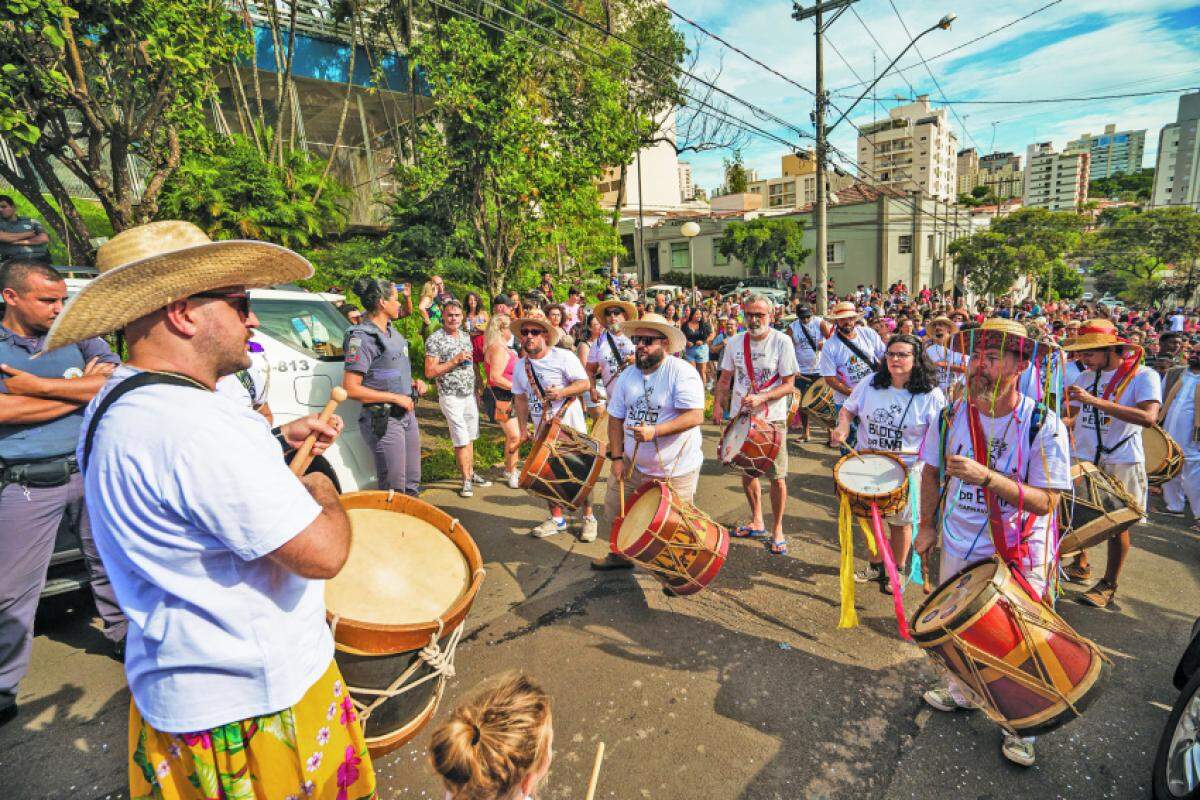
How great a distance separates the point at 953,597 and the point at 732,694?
1266mm

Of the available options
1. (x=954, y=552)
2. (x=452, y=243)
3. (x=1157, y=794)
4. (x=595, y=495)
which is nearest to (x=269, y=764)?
(x=954, y=552)

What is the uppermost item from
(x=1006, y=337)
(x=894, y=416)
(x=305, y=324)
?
(x=305, y=324)

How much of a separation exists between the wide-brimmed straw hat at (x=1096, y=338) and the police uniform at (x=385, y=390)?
A: 5207 millimetres

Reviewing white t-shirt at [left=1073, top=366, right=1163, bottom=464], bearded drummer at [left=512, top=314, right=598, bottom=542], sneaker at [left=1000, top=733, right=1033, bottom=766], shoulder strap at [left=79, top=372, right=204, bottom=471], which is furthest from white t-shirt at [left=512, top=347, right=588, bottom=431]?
white t-shirt at [left=1073, top=366, right=1163, bottom=464]

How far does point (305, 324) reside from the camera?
193 inches

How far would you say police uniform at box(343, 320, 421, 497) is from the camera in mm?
4602

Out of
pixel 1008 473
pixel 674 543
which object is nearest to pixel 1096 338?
pixel 1008 473

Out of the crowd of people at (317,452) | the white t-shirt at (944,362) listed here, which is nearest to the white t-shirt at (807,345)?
the crowd of people at (317,452)

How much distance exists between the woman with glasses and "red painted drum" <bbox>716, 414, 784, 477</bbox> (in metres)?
0.52

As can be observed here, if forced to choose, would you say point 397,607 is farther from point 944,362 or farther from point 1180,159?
point 1180,159

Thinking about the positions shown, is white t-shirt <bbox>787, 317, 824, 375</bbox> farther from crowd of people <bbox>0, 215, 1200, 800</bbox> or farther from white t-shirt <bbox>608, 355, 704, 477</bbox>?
white t-shirt <bbox>608, 355, 704, 477</bbox>

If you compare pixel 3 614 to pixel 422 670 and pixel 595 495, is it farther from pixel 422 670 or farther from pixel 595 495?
pixel 595 495

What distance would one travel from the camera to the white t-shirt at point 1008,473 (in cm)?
275

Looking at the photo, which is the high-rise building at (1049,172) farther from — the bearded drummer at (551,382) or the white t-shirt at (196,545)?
the white t-shirt at (196,545)
